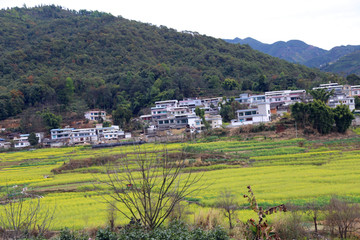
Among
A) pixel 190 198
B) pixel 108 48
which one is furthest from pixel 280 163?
pixel 108 48

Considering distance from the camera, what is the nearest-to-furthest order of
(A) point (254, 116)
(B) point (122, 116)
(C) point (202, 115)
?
1. (A) point (254, 116)
2. (C) point (202, 115)
3. (B) point (122, 116)

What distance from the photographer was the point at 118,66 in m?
86.4

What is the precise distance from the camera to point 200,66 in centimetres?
8375

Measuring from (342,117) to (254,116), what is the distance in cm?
1262

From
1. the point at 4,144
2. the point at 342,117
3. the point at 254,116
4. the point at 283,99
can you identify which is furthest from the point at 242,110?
the point at 4,144

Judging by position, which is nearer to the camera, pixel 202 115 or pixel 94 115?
pixel 202 115

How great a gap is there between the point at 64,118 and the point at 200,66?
38.1 metres

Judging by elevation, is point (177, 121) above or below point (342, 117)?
above

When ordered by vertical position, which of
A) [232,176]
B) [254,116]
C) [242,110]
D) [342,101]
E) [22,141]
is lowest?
[232,176]

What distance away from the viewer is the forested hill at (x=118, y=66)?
66.4 m

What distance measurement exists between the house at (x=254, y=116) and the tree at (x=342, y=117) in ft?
36.0

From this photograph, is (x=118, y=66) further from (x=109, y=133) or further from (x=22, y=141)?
(x=22, y=141)

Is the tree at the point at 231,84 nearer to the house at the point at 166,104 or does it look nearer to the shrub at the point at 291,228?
the house at the point at 166,104

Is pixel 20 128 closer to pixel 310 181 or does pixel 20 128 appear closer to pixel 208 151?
pixel 208 151
